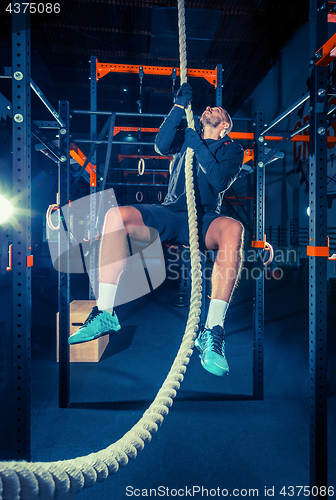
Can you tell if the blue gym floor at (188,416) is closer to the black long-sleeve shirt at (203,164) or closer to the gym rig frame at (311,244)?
the gym rig frame at (311,244)

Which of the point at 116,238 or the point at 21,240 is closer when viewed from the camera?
the point at 21,240

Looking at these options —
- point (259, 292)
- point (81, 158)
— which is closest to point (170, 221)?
point (259, 292)

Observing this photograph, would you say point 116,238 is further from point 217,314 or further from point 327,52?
point 327,52

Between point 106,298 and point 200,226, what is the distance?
697 mm

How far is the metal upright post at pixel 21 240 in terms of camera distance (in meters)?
1.26

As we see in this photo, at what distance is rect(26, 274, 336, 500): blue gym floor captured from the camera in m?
1.54

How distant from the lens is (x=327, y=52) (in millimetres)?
1320

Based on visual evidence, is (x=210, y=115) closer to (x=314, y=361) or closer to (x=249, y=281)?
(x=314, y=361)

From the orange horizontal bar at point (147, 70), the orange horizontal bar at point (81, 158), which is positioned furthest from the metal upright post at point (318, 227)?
the orange horizontal bar at point (81, 158)

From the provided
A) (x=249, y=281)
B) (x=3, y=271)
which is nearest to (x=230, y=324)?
(x=249, y=281)

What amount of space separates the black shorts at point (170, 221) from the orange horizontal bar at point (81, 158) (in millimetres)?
1462

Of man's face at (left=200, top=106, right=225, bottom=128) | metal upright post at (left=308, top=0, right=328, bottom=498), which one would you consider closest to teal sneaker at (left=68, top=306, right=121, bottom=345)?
metal upright post at (left=308, top=0, right=328, bottom=498)

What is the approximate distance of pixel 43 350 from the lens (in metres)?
3.25

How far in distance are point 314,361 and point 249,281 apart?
21.3 ft
